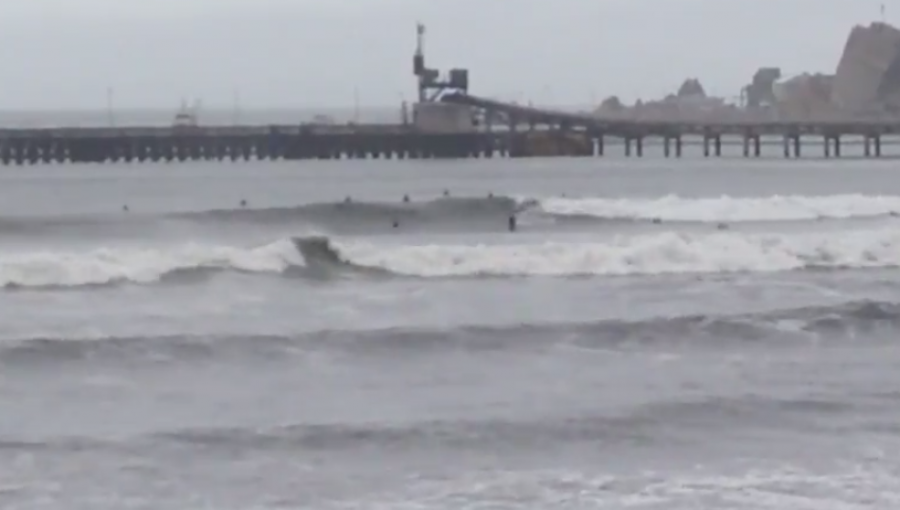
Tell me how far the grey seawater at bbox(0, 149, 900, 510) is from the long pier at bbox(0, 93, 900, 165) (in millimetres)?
39915

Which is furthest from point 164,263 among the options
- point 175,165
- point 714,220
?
point 175,165

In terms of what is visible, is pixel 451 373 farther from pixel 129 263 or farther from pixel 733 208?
pixel 733 208

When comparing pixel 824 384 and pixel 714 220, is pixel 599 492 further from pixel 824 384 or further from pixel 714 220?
pixel 714 220

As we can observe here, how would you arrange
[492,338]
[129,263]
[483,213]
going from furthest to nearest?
[483,213], [129,263], [492,338]

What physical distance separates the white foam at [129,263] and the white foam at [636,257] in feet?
5.70

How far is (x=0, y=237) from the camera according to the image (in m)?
40.9

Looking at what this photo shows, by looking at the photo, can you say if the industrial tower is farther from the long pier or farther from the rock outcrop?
the rock outcrop

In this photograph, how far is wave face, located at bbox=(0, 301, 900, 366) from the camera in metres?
20.6

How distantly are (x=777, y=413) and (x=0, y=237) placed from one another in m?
27.8

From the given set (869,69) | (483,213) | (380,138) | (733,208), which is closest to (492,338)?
(733,208)

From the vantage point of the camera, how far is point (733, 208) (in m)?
48.3

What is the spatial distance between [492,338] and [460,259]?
937 centimetres

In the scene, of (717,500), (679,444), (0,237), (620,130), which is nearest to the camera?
(717,500)

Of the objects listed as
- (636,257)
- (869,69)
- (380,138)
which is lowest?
(636,257)
